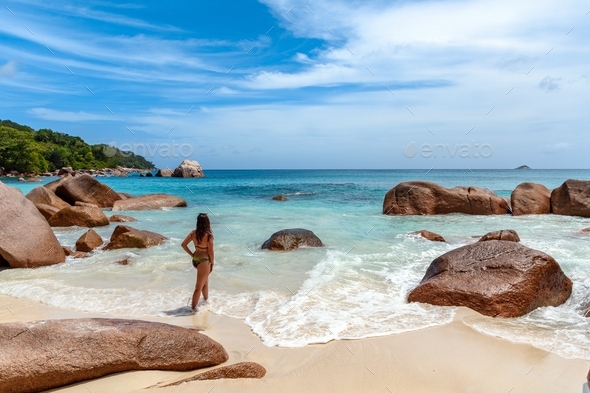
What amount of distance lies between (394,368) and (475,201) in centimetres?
1454

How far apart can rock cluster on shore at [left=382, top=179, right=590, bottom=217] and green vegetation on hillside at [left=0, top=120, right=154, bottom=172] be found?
26700 mm

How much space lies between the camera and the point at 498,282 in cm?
575

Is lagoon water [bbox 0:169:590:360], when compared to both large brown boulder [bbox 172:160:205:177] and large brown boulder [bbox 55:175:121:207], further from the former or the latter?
large brown boulder [bbox 172:160:205:177]

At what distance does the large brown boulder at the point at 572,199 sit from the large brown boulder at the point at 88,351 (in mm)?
16675

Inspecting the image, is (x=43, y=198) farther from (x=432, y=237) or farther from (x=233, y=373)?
(x=233, y=373)

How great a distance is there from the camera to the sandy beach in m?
3.73

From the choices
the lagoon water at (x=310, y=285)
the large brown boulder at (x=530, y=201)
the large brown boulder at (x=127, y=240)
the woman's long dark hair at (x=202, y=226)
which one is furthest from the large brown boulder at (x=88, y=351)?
the large brown boulder at (x=530, y=201)

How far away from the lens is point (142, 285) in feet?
23.8

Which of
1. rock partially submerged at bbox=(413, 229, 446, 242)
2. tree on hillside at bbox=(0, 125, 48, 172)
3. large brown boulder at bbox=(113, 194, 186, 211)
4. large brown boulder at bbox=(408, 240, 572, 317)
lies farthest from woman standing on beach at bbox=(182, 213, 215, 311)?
tree on hillside at bbox=(0, 125, 48, 172)

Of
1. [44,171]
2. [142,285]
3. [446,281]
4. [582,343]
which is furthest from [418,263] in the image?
[44,171]

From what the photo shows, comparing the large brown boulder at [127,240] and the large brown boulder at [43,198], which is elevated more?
the large brown boulder at [43,198]

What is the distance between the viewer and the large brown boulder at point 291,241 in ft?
33.0

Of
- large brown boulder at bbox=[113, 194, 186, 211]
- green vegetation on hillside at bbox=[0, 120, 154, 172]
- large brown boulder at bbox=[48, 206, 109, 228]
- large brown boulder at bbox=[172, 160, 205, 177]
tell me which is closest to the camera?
large brown boulder at bbox=[48, 206, 109, 228]

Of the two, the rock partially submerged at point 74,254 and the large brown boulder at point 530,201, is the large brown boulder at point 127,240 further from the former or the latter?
the large brown boulder at point 530,201
